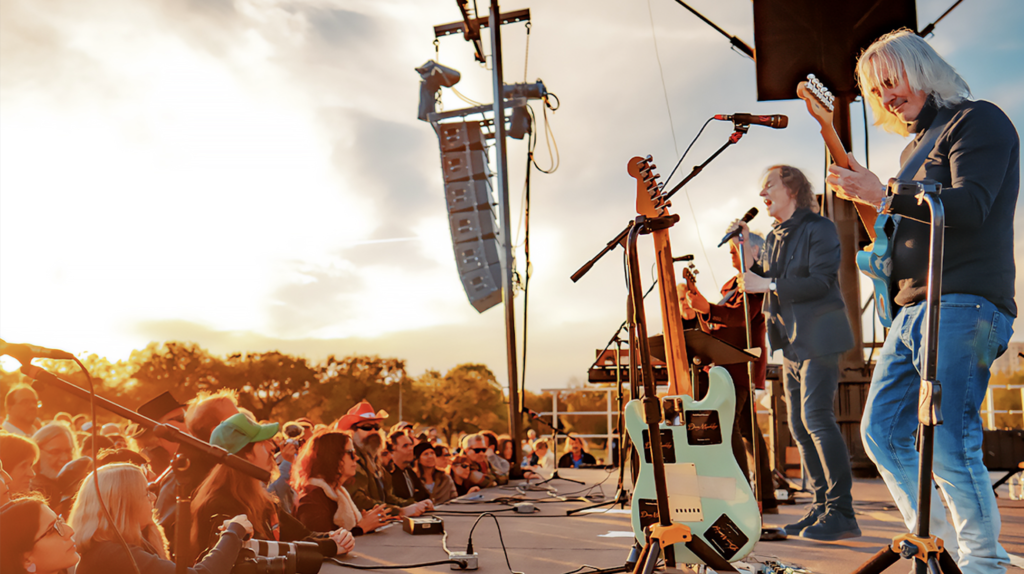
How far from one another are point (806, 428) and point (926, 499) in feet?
6.61

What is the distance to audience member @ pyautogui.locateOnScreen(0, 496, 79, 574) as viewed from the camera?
177 cm

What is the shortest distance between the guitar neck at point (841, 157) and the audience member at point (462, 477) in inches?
236

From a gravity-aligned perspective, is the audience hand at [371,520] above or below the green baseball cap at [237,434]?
below

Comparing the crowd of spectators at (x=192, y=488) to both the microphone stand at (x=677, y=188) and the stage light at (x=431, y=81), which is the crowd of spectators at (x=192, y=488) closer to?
the microphone stand at (x=677, y=188)

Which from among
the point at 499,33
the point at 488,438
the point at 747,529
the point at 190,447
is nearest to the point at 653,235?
the point at 747,529

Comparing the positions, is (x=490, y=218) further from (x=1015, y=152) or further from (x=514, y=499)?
(x=1015, y=152)

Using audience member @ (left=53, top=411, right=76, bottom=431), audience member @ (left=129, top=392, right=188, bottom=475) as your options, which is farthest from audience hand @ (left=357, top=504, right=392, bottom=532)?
audience member @ (left=53, top=411, right=76, bottom=431)

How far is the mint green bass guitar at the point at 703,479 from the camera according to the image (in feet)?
7.72

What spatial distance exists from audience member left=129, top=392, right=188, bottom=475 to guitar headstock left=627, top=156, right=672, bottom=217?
2435 millimetres

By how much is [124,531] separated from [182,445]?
64cm

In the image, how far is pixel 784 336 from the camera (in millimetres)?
3590

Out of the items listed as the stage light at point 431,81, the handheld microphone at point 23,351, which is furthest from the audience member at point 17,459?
the stage light at point 431,81

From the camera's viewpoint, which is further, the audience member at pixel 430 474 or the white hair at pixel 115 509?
the audience member at pixel 430 474

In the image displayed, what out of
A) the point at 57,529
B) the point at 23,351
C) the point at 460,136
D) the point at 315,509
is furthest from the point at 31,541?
the point at 460,136
